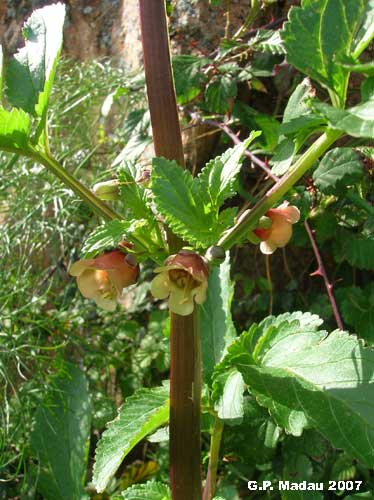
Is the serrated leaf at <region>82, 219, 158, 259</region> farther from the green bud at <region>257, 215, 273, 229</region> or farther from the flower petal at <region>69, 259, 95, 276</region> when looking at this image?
the green bud at <region>257, 215, 273, 229</region>

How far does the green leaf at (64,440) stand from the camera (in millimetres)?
1317

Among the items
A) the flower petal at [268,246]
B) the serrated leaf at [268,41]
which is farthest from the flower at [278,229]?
the serrated leaf at [268,41]

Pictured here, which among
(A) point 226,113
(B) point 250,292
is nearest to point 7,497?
(B) point 250,292

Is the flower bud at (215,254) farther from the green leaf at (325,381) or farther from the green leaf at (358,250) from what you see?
the green leaf at (358,250)

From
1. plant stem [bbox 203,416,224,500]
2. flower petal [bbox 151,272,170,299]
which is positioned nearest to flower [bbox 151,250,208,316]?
flower petal [bbox 151,272,170,299]

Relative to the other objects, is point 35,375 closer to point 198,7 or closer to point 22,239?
point 22,239

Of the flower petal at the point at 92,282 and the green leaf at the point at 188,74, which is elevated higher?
the green leaf at the point at 188,74

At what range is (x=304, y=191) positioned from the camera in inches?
51.6

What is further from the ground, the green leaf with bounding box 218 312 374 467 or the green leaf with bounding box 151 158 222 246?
the green leaf with bounding box 151 158 222 246

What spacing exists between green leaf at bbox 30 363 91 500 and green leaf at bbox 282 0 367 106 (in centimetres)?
95

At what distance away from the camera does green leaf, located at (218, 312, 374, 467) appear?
77 centimetres

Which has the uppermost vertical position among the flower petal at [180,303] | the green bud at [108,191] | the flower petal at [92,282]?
the green bud at [108,191]

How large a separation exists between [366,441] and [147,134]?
991 millimetres

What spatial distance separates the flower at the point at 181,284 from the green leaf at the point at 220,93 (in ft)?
2.60
